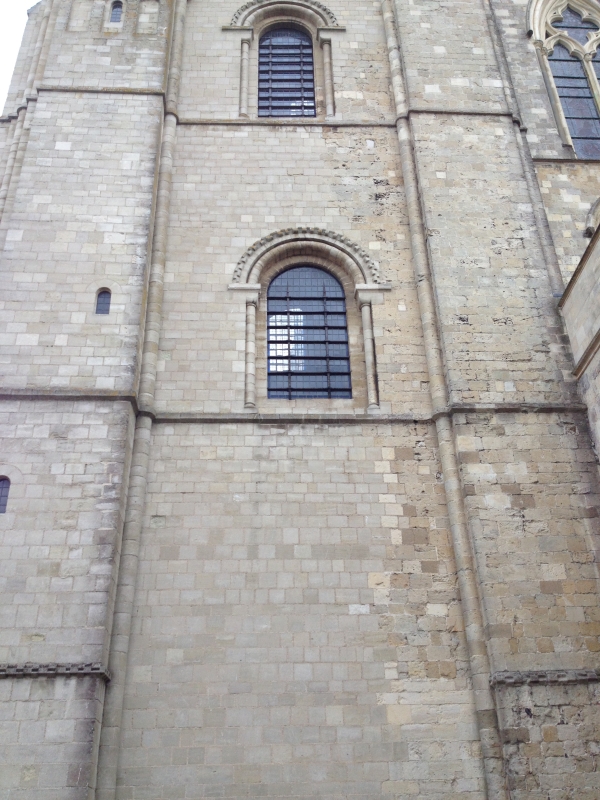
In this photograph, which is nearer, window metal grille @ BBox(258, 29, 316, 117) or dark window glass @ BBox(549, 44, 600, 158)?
dark window glass @ BBox(549, 44, 600, 158)

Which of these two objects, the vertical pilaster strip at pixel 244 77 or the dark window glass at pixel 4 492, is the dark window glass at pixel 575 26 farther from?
the dark window glass at pixel 4 492

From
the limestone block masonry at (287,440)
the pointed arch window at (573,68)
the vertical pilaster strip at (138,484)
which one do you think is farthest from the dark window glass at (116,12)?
the pointed arch window at (573,68)

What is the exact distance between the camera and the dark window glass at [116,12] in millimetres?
14391

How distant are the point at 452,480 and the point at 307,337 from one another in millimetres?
3140

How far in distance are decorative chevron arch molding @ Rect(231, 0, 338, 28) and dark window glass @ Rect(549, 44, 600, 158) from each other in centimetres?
433

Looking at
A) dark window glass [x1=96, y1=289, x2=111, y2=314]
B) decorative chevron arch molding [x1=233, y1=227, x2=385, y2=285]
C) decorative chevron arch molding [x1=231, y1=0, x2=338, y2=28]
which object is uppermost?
decorative chevron arch molding [x1=231, y1=0, x2=338, y2=28]

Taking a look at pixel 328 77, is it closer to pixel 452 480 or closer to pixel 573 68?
pixel 573 68

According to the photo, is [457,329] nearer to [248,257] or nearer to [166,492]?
[248,257]

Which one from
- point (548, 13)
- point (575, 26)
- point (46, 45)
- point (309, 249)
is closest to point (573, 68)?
point (575, 26)

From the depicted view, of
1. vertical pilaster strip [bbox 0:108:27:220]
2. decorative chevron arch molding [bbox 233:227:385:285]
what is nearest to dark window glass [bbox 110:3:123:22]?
vertical pilaster strip [bbox 0:108:27:220]

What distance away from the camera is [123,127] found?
41.4 ft

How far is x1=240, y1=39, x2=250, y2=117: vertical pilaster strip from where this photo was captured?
1394 centimetres

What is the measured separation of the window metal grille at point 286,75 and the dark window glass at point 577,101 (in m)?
4.63

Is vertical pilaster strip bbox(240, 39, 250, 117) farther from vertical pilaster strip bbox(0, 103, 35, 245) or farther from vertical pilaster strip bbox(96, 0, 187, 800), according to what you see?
vertical pilaster strip bbox(0, 103, 35, 245)
